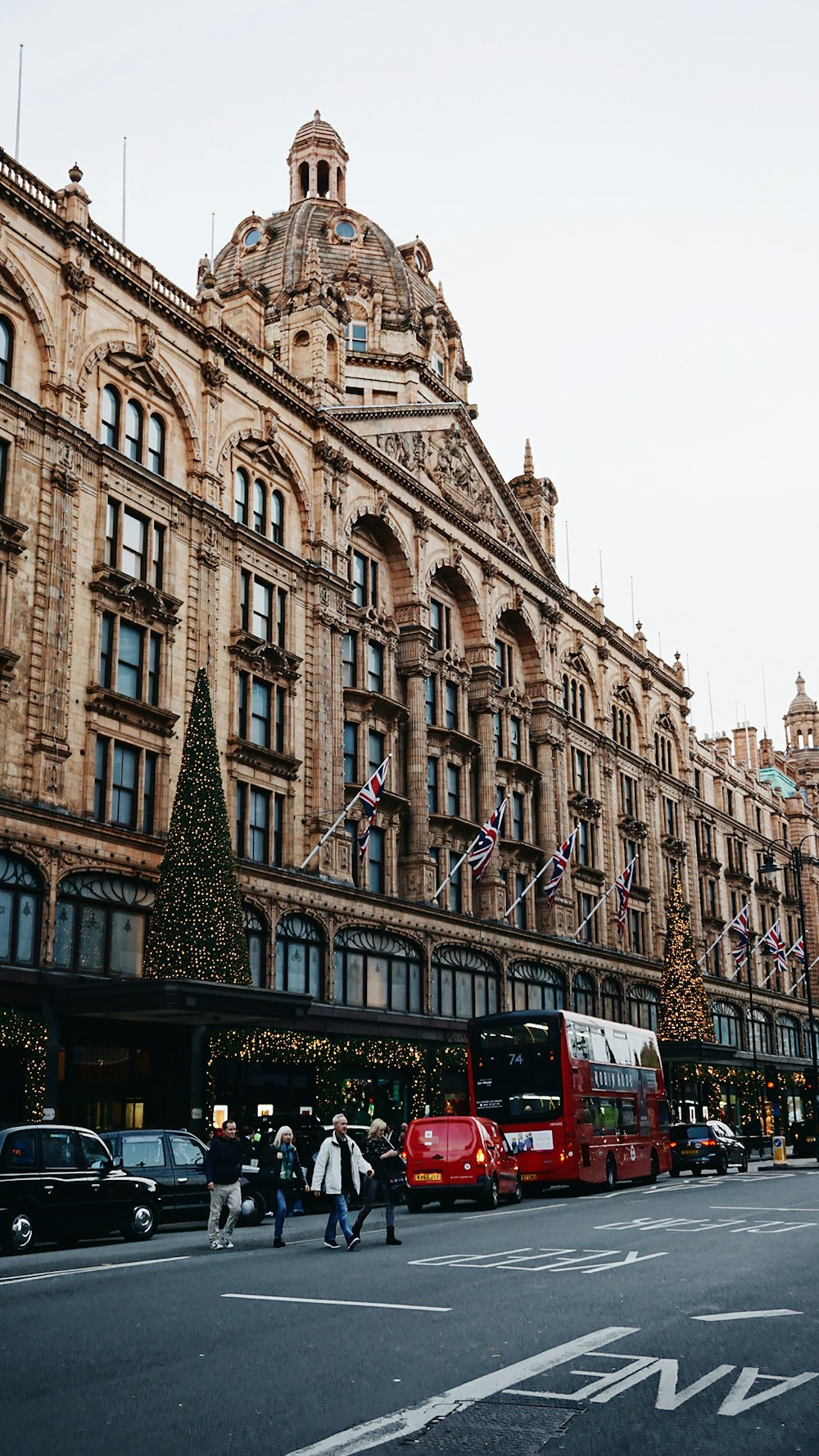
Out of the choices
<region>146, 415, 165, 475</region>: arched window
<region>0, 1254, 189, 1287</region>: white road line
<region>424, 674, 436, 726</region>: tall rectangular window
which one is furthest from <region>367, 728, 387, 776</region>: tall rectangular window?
<region>0, 1254, 189, 1287</region>: white road line

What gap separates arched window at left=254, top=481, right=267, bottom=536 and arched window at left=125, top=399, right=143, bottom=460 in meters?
5.45

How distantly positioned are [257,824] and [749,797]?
55.8 m

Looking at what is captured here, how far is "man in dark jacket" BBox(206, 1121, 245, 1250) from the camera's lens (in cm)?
1970

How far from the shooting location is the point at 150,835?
3509cm

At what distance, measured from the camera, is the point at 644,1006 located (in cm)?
6544

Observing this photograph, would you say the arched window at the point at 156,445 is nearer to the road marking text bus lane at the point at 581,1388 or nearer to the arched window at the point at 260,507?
the arched window at the point at 260,507

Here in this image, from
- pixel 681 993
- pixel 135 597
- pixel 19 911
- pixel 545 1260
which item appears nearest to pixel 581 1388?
pixel 545 1260

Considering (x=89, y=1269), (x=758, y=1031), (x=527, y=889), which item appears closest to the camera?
(x=89, y=1269)

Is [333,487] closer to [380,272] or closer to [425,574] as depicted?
[425,574]

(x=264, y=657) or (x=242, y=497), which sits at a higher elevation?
(x=242, y=497)

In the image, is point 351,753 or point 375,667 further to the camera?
point 375,667

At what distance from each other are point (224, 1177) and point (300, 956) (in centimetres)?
2082

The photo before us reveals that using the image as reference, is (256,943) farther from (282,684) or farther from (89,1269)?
(89,1269)

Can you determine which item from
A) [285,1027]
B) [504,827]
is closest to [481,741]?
[504,827]
